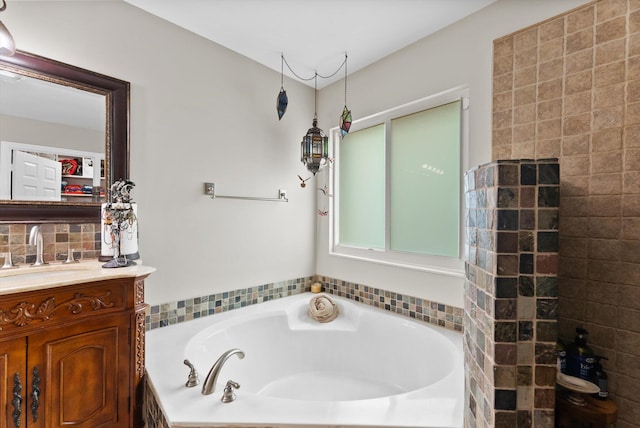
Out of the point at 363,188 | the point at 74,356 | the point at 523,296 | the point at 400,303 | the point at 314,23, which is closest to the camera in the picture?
the point at 523,296

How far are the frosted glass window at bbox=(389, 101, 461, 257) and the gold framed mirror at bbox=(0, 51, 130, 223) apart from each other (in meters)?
1.74

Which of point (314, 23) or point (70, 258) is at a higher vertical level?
point (314, 23)

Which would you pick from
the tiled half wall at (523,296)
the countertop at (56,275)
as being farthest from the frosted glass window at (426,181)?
the countertop at (56,275)

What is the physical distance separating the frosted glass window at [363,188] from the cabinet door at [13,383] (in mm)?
1979

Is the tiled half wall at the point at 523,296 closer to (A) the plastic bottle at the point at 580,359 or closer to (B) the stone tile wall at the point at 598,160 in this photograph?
(A) the plastic bottle at the point at 580,359

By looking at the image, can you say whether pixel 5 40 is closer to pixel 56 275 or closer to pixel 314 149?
pixel 56 275

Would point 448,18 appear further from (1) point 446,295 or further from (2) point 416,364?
(2) point 416,364

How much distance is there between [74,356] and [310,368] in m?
1.41

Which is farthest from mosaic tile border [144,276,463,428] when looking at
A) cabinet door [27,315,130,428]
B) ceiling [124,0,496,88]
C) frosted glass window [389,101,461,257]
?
ceiling [124,0,496,88]

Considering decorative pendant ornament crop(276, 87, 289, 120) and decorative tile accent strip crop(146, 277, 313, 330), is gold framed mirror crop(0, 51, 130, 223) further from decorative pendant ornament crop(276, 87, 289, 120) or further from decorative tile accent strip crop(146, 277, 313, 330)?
decorative pendant ornament crop(276, 87, 289, 120)

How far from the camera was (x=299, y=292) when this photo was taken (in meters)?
2.50

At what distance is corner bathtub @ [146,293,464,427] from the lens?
1021 mm

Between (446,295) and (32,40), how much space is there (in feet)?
8.37

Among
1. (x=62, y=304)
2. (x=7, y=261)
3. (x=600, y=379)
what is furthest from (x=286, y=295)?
(x=600, y=379)
